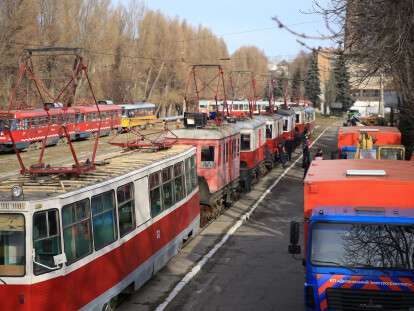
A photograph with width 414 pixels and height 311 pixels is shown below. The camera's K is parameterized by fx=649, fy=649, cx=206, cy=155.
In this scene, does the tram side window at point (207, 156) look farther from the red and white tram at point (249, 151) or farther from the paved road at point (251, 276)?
the red and white tram at point (249, 151)

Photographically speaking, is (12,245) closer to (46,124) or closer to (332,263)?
(332,263)

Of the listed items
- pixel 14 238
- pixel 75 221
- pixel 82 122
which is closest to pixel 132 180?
pixel 75 221

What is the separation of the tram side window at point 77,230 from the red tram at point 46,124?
77.7ft

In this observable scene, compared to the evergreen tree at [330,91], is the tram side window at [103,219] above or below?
below

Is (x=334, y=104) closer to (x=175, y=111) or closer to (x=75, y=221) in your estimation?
(x=175, y=111)

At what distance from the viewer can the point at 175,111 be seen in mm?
91938

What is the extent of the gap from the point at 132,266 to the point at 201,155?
889 centimetres

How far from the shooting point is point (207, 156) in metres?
19.2

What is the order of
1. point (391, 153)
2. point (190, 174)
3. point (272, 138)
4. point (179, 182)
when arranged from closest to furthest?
point (179, 182) < point (190, 174) < point (391, 153) < point (272, 138)

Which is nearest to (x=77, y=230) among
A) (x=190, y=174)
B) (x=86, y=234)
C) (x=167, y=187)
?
(x=86, y=234)

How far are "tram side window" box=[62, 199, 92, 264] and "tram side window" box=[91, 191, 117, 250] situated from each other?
0.21 m

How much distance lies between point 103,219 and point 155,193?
267 cm

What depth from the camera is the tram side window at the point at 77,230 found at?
827 centimetres

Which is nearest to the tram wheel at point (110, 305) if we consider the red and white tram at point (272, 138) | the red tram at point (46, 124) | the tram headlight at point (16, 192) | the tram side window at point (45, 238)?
the tram side window at point (45, 238)
